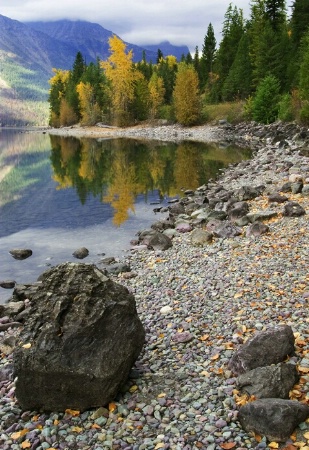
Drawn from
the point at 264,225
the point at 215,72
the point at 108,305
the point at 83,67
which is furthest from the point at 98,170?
the point at 83,67

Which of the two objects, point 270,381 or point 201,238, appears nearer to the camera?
point 270,381

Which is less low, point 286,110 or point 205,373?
point 286,110

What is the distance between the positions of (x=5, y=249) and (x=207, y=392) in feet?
46.1

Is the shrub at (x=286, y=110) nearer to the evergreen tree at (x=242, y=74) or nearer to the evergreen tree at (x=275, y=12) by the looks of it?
the evergreen tree at (x=242, y=74)

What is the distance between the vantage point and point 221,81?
93938 millimetres

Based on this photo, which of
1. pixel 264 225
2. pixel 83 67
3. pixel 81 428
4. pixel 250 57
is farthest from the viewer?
pixel 83 67

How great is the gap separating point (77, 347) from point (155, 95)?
9501 centimetres

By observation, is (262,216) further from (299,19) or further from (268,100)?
(299,19)

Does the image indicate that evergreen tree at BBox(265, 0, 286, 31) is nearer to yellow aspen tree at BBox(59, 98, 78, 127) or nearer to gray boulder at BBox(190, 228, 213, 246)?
yellow aspen tree at BBox(59, 98, 78, 127)

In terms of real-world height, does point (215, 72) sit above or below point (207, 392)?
above

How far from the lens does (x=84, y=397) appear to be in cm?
695

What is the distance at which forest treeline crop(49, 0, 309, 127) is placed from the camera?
6688 cm

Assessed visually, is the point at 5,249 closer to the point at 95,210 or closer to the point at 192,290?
the point at 95,210

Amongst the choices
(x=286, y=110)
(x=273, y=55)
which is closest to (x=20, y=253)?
(x=286, y=110)
